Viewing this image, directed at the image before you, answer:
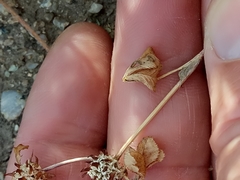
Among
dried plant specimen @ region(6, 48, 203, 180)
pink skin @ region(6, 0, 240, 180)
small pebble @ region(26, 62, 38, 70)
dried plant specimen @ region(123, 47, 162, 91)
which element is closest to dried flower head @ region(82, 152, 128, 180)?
dried plant specimen @ region(6, 48, 203, 180)

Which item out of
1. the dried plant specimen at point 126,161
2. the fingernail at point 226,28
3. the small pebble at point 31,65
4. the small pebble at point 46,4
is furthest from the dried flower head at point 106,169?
the small pebble at point 46,4

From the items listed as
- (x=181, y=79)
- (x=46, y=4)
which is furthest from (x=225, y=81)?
(x=46, y=4)

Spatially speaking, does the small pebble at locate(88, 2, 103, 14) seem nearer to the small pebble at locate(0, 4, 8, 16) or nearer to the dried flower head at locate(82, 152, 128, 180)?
the small pebble at locate(0, 4, 8, 16)

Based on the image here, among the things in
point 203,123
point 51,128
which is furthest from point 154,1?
point 51,128

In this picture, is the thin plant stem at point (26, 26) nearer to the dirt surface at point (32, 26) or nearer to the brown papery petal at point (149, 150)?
the dirt surface at point (32, 26)

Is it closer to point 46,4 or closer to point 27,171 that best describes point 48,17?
point 46,4

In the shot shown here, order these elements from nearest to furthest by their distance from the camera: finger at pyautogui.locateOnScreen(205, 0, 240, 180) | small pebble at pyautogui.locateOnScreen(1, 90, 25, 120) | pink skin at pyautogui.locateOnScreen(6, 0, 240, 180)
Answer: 1. finger at pyautogui.locateOnScreen(205, 0, 240, 180)
2. pink skin at pyautogui.locateOnScreen(6, 0, 240, 180)
3. small pebble at pyautogui.locateOnScreen(1, 90, 25, 120)
